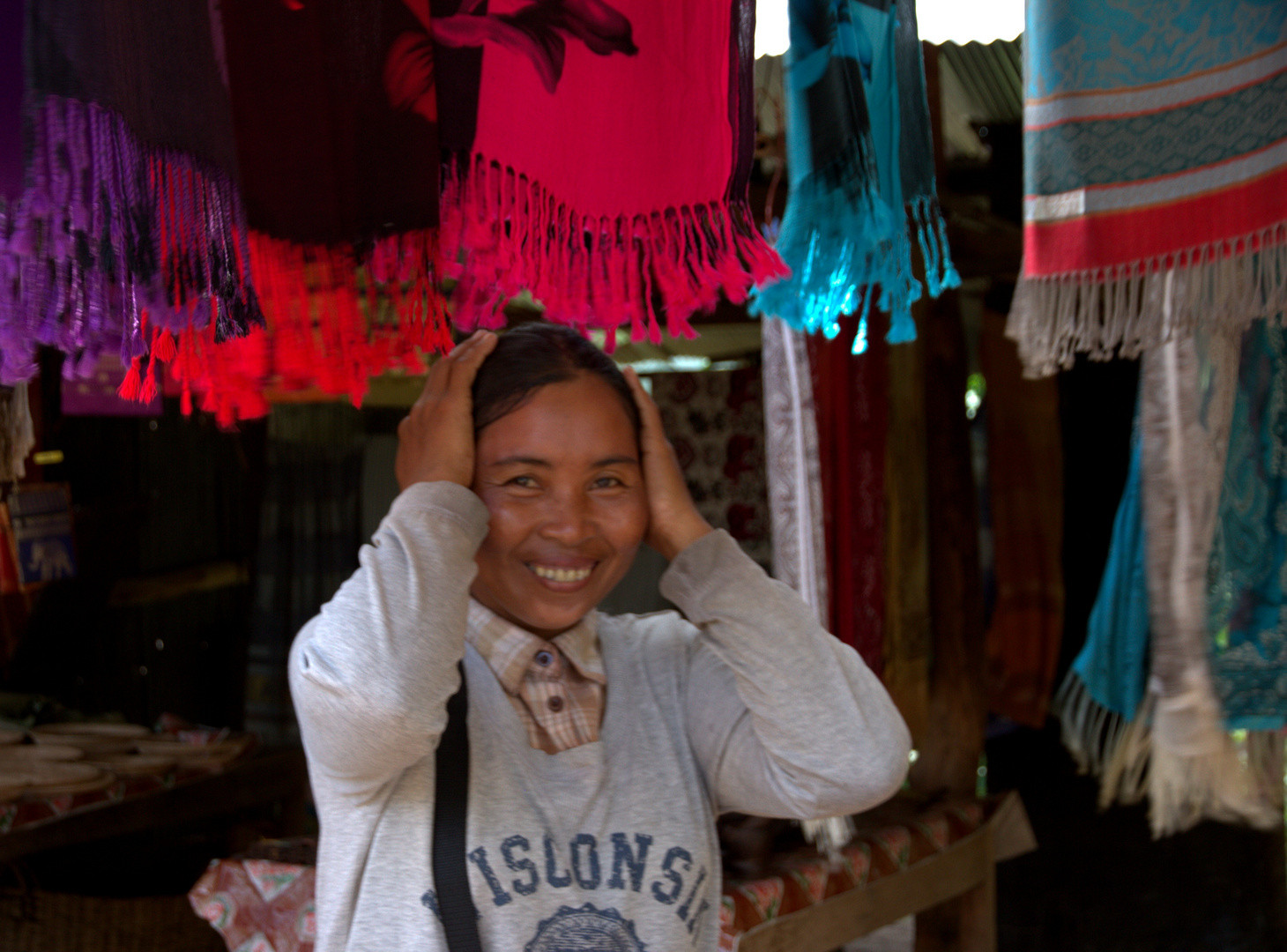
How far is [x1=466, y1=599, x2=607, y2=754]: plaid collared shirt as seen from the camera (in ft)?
4.28

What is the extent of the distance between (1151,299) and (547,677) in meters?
0.94

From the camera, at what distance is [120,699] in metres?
3.55

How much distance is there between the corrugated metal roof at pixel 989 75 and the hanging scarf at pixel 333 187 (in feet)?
7.82

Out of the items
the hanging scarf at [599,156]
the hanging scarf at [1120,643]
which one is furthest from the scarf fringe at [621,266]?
the hanging scarf at [1120,643]

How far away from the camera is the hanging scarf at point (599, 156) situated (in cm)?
114

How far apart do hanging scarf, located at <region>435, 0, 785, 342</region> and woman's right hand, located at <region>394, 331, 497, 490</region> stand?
10 cm

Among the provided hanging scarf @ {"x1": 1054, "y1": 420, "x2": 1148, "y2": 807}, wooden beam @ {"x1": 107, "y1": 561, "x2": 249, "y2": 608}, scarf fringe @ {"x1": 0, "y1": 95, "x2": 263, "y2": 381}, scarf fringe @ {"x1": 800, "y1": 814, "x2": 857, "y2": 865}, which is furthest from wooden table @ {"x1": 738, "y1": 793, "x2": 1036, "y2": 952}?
wooden beam @ {"x1": 107, "y1": 561, "x2": 249, "y2": 608}

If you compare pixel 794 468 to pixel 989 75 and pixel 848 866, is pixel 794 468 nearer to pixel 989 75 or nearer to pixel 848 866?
pixel 848 866

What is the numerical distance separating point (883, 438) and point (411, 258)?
6.63 feet

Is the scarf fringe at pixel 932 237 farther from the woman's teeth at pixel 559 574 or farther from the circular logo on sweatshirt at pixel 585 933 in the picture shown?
the circular logo on sweatshirt at pixel 585 933

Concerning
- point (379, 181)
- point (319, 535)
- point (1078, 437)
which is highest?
point (379, 181)

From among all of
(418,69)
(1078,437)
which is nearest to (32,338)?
(418,69)

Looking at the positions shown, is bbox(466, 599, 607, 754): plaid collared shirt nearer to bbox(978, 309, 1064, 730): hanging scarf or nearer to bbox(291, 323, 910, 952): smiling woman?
bbox(291, 323, 910, 952): smiling woman

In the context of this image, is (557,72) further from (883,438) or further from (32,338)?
(883,438)
